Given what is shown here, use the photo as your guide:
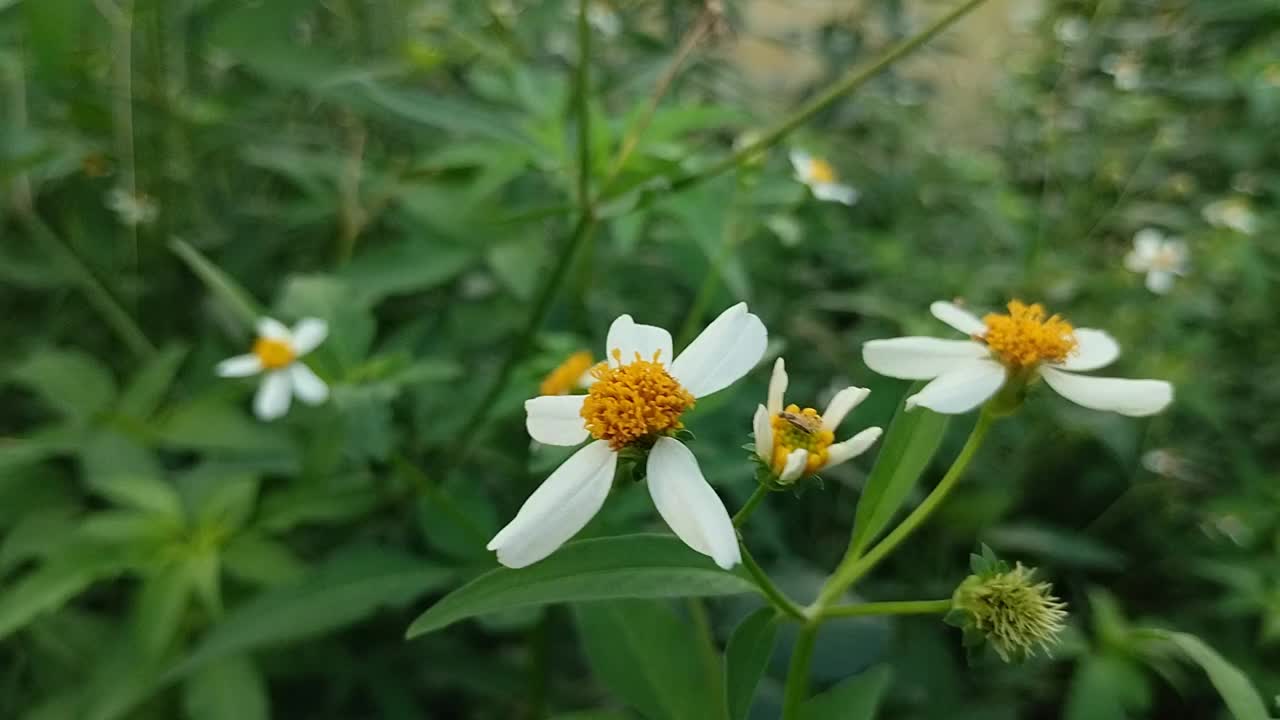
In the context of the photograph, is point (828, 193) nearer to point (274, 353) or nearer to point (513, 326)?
point (513, 326)

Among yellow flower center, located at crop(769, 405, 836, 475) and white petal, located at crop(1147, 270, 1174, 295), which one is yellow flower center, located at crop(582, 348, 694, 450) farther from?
white petal, located at crop(1147, 270, 1174, 295)

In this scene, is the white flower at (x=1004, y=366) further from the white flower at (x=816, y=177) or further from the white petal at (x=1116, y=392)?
the white flower at (x=816, y=177)

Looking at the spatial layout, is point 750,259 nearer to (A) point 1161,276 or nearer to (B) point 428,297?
(B) point 428,297

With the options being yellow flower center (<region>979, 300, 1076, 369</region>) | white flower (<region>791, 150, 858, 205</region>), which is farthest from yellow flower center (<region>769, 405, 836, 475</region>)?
white flower (<region>791, 150, 858, 205</region>)

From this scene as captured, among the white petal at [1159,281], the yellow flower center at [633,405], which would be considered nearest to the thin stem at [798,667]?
the yellow flower center at [633,405]

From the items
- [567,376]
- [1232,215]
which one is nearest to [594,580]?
[567,376]

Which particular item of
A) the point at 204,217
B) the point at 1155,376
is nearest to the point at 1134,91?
the point at 1155,376
